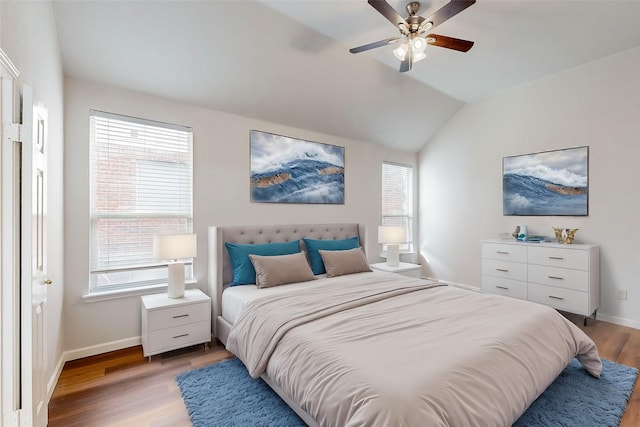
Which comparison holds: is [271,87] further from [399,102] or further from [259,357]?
[259,357]

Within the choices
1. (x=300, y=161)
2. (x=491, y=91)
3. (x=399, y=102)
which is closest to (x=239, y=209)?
(x=300, y=161)

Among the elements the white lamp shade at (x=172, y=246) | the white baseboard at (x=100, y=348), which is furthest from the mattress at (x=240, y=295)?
the white baseboard at (x=100, y=348)

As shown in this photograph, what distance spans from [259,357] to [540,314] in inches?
75.8

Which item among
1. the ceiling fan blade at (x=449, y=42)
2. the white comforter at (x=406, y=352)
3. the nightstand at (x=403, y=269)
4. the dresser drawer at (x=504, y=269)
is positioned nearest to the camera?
the white comforter at (x=406, y=352)

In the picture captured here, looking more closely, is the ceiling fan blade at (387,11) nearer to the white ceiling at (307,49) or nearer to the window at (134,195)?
the white ceiling at (307,49)

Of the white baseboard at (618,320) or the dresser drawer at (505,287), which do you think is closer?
the white baseboard at (618,320)

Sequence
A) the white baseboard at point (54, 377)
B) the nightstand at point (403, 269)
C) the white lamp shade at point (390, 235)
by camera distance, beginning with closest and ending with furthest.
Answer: the white baseboard at point (54, 377) < the nightstand at point (403, 269) < the white lamp shade at point (390, 235)

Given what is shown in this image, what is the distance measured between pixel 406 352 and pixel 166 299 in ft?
7.24

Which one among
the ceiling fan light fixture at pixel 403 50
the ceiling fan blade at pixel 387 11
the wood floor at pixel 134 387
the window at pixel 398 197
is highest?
the ceiling fan blade at pixel 387 11

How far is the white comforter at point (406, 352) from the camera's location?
1248 mm

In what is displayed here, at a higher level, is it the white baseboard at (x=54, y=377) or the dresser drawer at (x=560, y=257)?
the dresser drawer at (x=560, y=257)

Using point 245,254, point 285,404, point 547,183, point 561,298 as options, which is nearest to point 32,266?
point 285,404

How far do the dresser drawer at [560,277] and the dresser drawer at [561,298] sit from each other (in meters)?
0.05

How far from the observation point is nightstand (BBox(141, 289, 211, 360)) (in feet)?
8.39
